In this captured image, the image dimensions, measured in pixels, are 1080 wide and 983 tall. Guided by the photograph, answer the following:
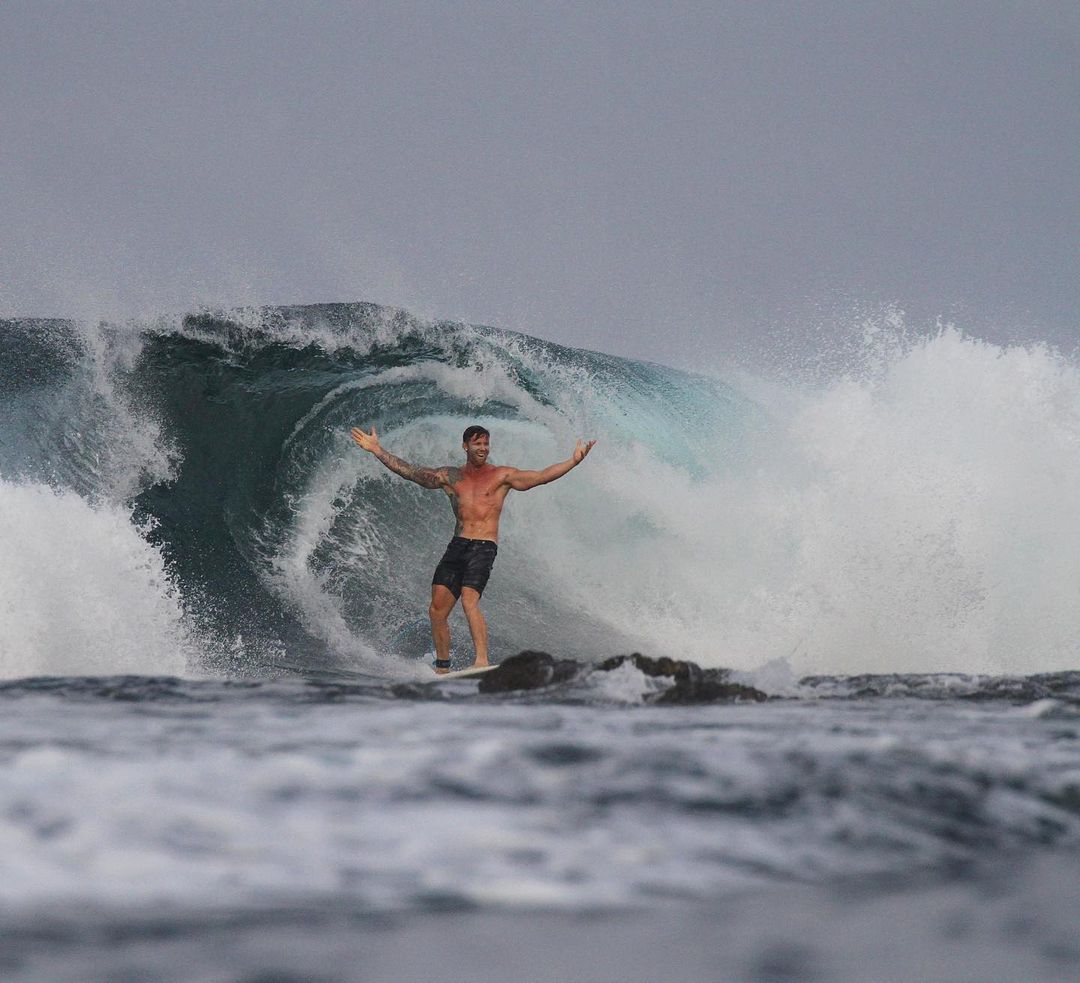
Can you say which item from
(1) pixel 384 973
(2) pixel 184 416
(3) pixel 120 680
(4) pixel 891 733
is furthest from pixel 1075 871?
(2) pixel 184 416

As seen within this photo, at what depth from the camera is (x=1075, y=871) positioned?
91.2 inches

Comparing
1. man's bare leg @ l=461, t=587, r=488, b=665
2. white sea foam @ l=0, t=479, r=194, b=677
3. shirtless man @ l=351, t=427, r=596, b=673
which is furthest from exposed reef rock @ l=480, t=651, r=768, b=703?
white sea foam @ l=0, t=479, r=194, b=677

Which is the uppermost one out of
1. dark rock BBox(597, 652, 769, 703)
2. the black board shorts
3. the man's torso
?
the man's torso

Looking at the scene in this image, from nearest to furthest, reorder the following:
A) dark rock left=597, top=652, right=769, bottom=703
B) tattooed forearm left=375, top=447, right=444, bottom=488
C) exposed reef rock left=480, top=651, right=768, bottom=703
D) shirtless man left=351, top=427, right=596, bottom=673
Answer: dark rock left=597, top=652, right=769, bottom=703
exposed reef rock left=480, top=651, right=768, bottom=703
shirtless man left=351, top=427, right=596, bottom=673
tattooed forearm left=375, top=447, right=444, bottom=488

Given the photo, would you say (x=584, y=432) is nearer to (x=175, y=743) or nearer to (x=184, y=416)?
(x=184, y=416)

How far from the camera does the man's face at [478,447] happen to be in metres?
7.27

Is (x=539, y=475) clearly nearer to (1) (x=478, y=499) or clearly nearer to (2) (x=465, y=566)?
(1) (x=478, y=499)

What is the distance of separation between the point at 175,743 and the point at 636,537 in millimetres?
8305

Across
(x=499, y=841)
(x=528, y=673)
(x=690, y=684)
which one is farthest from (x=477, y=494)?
(x=499, y=841)

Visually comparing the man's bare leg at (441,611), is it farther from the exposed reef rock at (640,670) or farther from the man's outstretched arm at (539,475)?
the exposed reef rock at (640,670)

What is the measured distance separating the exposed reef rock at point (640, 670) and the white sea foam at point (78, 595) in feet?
11.5

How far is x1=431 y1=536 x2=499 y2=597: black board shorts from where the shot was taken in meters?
7.25

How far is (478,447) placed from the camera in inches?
286

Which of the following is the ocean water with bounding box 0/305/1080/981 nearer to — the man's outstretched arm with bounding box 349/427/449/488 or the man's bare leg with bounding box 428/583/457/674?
the man's bare leg with bounding box 428/583/457/674
